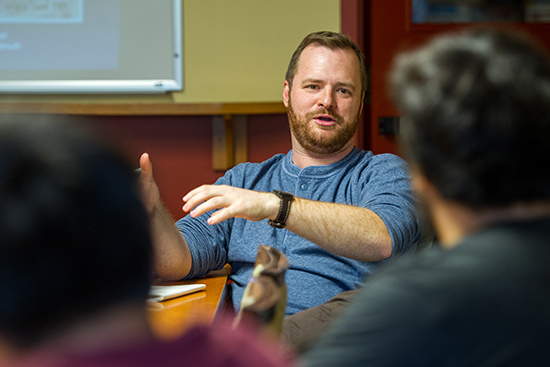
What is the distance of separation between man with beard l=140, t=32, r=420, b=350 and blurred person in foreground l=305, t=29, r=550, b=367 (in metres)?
0.75

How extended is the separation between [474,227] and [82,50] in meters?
2.54

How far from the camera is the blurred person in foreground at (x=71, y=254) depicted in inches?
16.4

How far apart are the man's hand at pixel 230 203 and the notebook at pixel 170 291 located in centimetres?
19

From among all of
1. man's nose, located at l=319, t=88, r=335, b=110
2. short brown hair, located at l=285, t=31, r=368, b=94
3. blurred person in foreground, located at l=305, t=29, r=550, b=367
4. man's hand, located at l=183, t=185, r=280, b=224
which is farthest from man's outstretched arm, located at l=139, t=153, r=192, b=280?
blurred person in foreground, located at l=305, t=29, r=550, b=367

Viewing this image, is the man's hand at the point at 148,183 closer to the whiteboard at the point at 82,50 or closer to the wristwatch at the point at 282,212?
the wristwatch at the point at 282,212

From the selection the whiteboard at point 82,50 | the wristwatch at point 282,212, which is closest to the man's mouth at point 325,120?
the wristwatch at point 282,212

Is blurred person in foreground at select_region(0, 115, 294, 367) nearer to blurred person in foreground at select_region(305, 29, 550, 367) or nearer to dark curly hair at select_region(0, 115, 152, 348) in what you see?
dark curly hair at select_region(0, 115, 152, 348)

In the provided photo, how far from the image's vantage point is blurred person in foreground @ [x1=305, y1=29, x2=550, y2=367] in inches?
21.6

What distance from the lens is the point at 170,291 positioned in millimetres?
1364

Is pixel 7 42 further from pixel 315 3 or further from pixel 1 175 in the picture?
pixel 1 175

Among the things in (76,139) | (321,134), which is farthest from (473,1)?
(76,139)

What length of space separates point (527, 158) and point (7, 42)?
2788mm

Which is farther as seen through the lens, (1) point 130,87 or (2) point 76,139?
(1) point 130,87

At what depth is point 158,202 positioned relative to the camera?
1.51 meters
